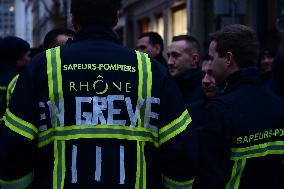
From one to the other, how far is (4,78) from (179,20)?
16374 mm

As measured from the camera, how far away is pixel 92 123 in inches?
136

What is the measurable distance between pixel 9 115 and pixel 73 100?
31 cm

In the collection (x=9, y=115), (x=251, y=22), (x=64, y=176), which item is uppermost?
(x=251, y=22)

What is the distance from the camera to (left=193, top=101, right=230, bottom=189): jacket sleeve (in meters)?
3.93

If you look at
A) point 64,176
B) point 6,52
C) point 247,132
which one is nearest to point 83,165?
point 64,176

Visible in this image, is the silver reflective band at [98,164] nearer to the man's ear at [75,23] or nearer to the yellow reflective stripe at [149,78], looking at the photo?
the yellow reflective stripe at [149,78]

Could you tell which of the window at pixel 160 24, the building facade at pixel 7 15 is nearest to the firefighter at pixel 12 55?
the window at pixel 160 24

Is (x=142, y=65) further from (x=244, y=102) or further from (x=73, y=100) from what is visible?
(x=244, y=102)

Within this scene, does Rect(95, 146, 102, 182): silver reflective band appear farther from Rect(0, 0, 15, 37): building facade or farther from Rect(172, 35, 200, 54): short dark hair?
Rect(0, 0, 15, 37): building facade

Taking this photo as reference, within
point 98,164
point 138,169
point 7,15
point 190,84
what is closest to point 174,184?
point 138,169

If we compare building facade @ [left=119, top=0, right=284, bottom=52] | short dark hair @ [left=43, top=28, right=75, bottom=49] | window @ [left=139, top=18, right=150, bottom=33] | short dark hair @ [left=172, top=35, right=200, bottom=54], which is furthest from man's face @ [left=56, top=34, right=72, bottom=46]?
window @ [left=139, top=18, right=150, bottom=33]

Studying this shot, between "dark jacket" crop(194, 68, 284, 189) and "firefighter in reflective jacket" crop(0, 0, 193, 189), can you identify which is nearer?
"firefighter in reflective jacket" crop(0, 0, 193, 189)

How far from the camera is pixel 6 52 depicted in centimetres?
801

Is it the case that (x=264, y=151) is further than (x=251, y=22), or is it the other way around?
(x=251, y=22)
